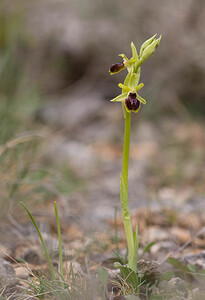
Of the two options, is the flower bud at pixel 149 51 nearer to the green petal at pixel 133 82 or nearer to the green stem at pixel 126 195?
the green petal at pixel 133 82

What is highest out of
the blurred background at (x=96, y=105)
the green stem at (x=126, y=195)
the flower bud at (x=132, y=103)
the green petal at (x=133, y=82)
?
the blurred background at (x=96, y=105)

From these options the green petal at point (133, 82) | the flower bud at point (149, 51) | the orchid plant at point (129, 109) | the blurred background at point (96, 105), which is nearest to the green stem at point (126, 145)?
the orchid plant at point (129, 109)

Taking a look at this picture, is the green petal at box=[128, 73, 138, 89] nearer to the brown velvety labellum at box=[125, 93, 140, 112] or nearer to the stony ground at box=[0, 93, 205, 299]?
the brown velvety labellum at box=[125, 93, 140, 112]

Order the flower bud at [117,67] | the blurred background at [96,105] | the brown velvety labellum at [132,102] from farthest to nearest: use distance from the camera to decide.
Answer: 1. the blurred background at [96,105]
2. the flower bud at [117,67]
3. the brown velvety labellum at [132,102]

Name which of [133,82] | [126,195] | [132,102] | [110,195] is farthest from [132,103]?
[110,195]

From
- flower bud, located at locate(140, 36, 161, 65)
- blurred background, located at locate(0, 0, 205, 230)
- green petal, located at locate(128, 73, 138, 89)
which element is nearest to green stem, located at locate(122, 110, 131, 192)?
green petal, located at locate(128, 73, 138, 89)

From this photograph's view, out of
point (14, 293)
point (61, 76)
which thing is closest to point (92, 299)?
point (14, 293)
